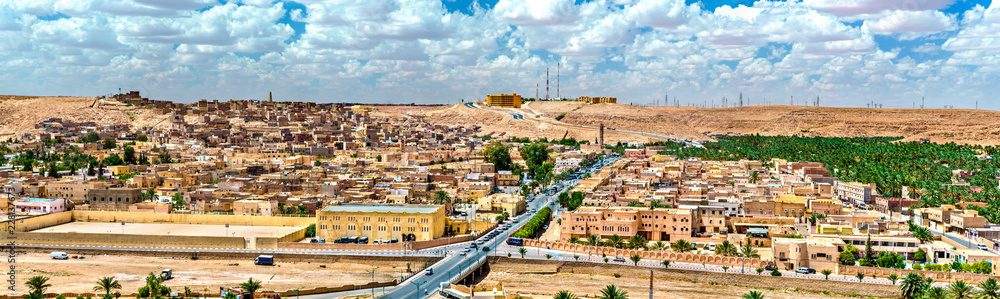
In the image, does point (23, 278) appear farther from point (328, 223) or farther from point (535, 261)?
point (535, 261)

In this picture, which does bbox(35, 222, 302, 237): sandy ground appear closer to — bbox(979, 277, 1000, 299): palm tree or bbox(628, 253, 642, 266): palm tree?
bbox(628, 253, 642, 266): palm tree

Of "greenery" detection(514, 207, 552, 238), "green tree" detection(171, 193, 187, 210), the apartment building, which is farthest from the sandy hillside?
the apartment building

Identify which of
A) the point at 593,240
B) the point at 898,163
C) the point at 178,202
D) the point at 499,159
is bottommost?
the point at 593,240

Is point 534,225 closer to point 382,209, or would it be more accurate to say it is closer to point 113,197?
point 382,209

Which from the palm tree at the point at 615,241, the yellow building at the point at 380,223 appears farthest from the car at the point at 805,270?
the yellow building at the point at 380,223

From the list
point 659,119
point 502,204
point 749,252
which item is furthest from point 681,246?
point 659,119

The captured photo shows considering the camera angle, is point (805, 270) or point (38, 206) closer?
point (805, 270)
